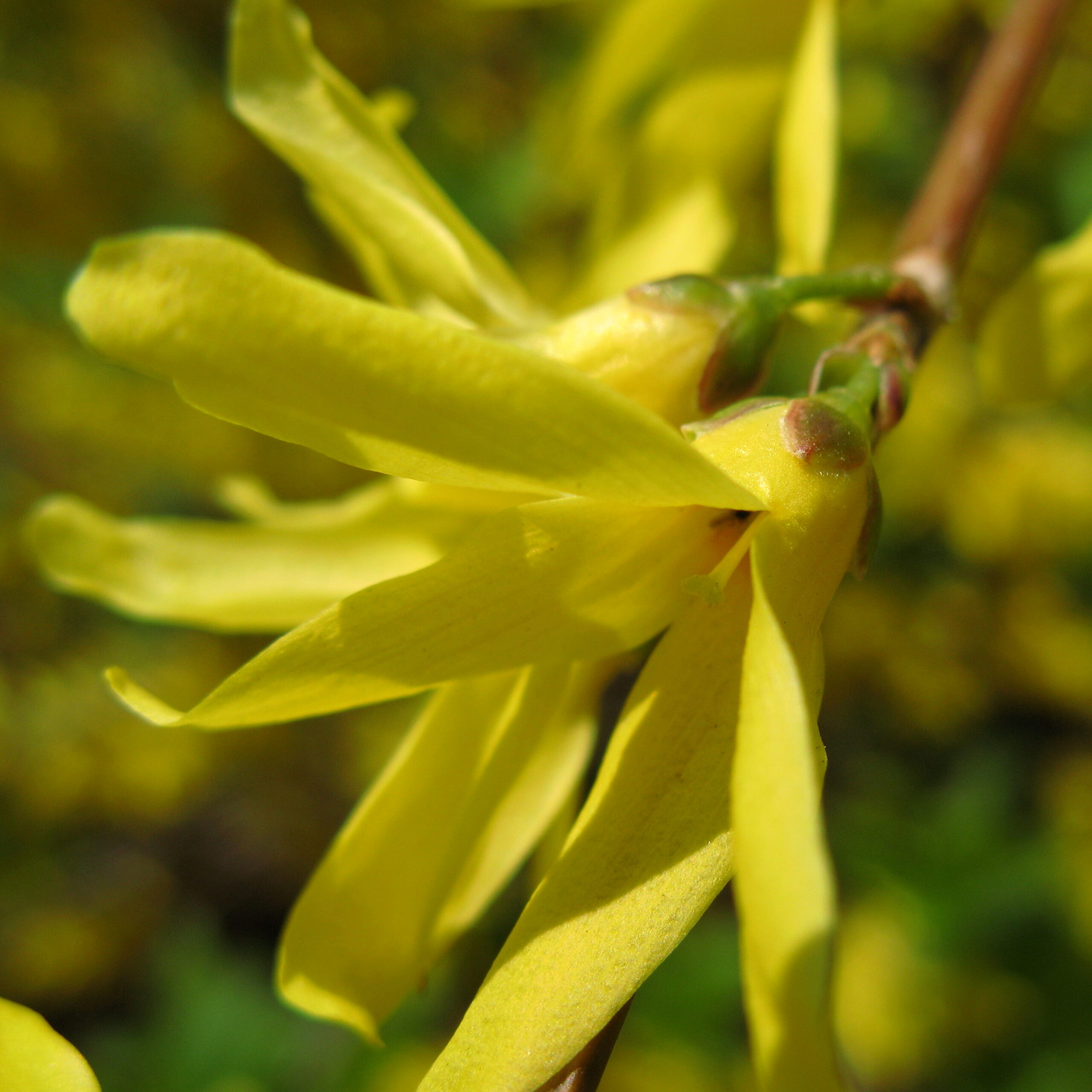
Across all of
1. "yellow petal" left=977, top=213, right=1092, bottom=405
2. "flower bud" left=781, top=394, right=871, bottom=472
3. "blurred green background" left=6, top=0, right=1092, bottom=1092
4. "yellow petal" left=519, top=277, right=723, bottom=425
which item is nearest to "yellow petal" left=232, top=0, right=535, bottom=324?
"yellow petal" left=519, top=277, right=723, bottom=425

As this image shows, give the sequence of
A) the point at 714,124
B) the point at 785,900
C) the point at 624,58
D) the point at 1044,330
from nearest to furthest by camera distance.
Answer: the point at 785,900
the point at 1044,330
the point at 714,124
the point at 624,58

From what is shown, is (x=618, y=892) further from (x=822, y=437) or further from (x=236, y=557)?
(x=236, y=557)

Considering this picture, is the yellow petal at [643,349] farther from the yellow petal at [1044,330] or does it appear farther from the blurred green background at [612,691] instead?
the blurred green background at [612,691]

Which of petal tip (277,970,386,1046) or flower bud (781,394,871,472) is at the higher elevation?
flower bud (781,394,871,472)

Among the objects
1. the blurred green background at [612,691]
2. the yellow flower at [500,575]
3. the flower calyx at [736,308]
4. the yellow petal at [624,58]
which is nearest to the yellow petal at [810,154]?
the yellow flower at [500,575]

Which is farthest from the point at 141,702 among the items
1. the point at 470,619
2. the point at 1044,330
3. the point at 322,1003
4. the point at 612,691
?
the point at 612,691

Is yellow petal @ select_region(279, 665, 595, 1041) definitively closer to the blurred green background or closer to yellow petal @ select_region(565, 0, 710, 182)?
yellow petal @ select_region(565, 0, 710, 182)
